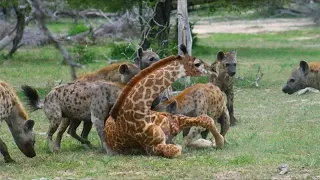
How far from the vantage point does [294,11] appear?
1484 inches

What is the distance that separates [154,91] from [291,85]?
10.8 ft

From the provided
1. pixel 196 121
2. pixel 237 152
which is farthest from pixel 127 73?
pixel 237 152

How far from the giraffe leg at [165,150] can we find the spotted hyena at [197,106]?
0.59 m

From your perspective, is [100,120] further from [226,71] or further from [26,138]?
[226,71]

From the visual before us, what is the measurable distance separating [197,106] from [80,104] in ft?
4.12

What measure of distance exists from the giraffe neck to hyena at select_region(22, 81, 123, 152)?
50 cm

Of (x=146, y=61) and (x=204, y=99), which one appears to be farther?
(x=146, y=61)

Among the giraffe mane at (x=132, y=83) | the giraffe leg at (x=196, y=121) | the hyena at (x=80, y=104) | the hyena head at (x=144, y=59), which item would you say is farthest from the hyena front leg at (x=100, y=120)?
the hyena head at (x=144, y=59)

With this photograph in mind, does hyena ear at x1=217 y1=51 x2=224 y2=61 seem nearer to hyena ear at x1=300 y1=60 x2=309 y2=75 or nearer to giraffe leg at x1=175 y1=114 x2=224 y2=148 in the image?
hyena ear at x1=300 y1=60 x2=309 y2=75

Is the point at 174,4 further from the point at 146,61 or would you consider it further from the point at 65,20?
the point at 65,20

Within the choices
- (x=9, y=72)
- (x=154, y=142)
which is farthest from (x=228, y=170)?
(x=9, y=72)

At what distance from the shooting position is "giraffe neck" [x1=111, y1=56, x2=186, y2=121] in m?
8.86

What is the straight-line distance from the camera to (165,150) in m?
8.77

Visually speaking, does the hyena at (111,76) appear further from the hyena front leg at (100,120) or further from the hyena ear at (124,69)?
the hyena front leg at (100,120)
